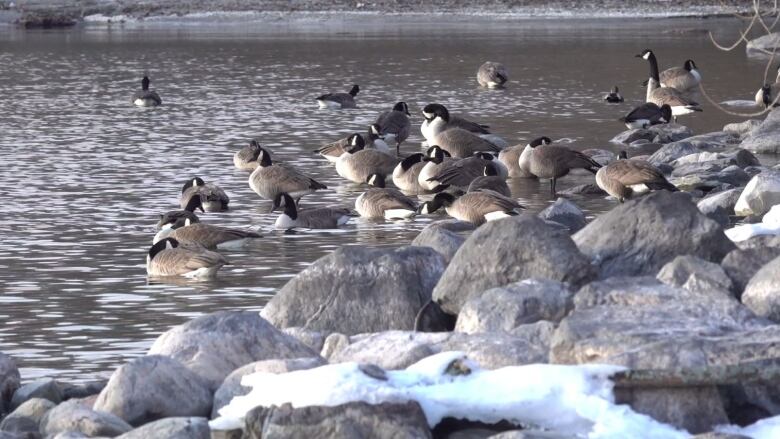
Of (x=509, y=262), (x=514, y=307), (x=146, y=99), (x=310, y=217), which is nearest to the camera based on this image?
(x=514, y=307)

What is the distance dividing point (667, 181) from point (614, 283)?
320 inches

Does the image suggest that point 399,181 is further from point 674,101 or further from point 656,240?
point 674,101

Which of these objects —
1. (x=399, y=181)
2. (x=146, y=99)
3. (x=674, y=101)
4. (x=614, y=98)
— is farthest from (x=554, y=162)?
(x=146, y=99)

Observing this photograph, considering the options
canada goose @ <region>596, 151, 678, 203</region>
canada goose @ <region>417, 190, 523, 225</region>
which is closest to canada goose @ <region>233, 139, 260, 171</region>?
canada goose @ <region>417, 190, 523, 225</region>

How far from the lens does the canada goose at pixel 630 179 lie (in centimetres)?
1658

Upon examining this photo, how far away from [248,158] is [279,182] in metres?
2.37

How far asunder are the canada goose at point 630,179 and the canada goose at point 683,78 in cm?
1499

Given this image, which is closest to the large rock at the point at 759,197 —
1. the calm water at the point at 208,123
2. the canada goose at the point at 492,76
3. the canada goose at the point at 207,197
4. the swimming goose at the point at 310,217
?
the calm water at the point at 208,123

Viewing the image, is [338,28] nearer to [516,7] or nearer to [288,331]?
[516,7]

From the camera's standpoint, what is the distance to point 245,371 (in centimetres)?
802

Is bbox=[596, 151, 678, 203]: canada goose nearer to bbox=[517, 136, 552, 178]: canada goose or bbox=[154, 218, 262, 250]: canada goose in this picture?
bbox=[517, 136, 552, 178]: canada goose

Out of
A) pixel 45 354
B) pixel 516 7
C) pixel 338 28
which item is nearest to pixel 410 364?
pixel 45 354

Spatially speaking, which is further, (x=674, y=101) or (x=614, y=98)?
(x=614, y=98)

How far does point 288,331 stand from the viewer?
9.45 m
